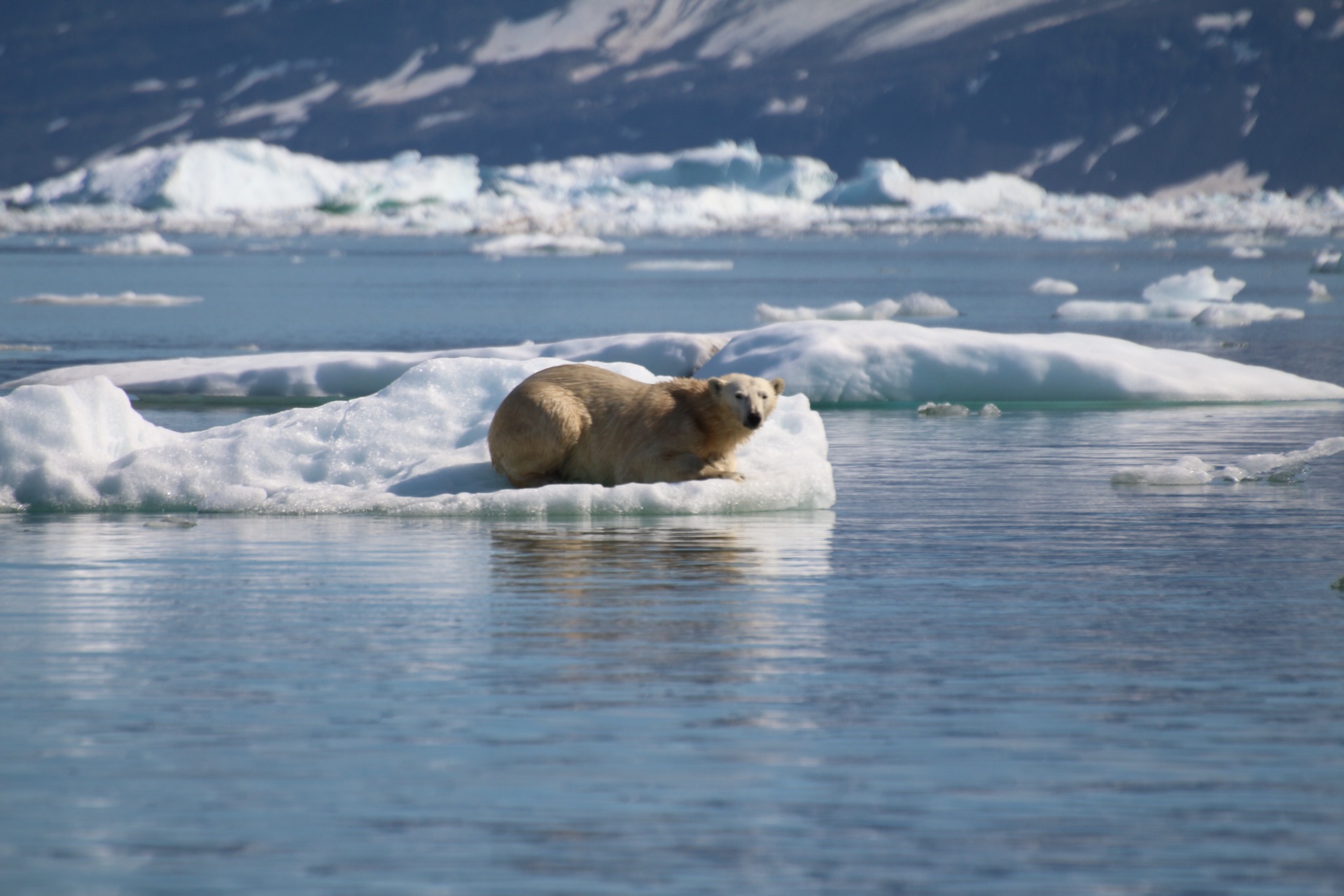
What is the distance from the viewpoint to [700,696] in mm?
5039

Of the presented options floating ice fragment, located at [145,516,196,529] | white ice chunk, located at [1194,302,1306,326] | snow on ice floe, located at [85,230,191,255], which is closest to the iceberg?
snow on ice floe, located at [85,230,191,255]

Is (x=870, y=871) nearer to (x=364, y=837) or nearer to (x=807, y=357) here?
(x=364, y=837)

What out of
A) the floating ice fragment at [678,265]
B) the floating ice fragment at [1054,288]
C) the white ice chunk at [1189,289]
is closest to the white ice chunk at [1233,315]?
the white ice chunk at [1189,289]

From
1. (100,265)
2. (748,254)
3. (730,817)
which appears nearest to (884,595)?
(730,817)

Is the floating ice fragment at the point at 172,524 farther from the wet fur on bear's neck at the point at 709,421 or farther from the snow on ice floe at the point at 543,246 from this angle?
the snow on ice floe at the point at 543,246

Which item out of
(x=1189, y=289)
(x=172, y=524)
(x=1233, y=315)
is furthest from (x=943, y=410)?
(x=1189, y=289)

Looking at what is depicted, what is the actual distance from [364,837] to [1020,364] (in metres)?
12.0

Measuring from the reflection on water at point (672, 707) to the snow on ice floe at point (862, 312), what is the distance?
1682 centimetres

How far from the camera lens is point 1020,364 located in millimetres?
15148

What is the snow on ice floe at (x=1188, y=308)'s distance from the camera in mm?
26531

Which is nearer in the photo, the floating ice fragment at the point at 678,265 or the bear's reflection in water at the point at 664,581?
the bear's reflection in water at the point at 664,581

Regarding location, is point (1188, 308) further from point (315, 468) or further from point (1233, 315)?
point (315, 468)

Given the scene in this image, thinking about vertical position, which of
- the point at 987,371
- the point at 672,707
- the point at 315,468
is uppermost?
the point at 987,371

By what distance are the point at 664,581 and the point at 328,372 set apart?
9.83m
